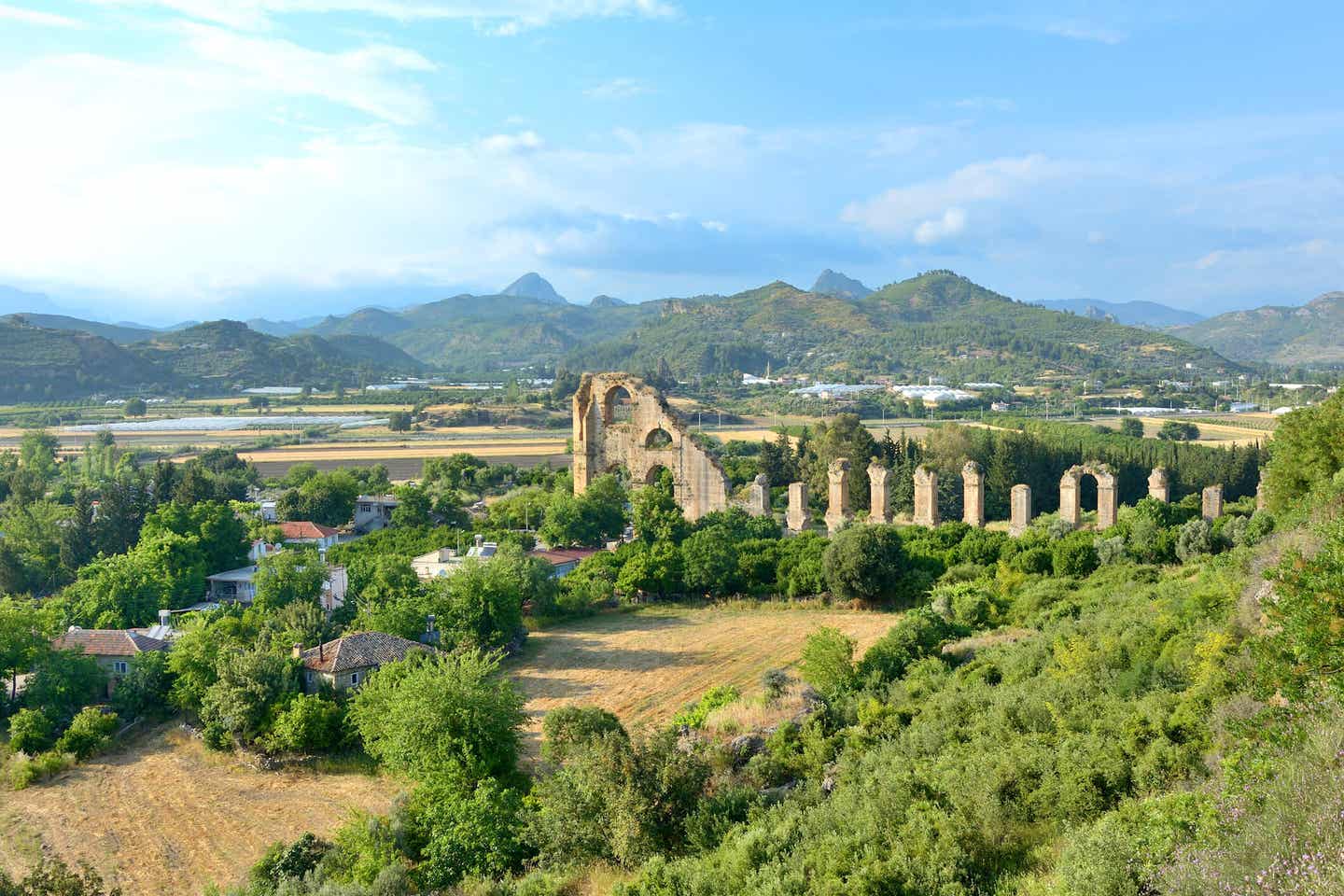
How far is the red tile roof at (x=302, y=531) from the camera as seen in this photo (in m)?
30.3

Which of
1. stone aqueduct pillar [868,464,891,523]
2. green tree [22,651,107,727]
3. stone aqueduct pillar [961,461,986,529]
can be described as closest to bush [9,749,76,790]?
green tree [22,651,107,727]

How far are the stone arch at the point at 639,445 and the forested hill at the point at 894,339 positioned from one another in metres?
80.5

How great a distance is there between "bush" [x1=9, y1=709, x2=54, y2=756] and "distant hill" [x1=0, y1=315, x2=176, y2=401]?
91.4 m

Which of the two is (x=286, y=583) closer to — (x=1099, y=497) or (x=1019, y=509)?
(x=1019, y=509)

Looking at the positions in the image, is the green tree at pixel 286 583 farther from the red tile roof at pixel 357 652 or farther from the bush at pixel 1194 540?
the bush at pixel 1194 540

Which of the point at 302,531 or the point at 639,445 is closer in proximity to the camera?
the point at 302,531

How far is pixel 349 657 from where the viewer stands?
698 inches

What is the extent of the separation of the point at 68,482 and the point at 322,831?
33691mm

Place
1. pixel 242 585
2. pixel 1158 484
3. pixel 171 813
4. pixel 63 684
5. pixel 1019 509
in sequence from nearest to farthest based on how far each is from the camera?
pixel 171 813, pixel 63 684, pixel 242 585, pixel 1019 509, pixel 1158 484

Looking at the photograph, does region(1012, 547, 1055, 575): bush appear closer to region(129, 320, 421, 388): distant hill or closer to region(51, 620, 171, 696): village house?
region(51, 620, 171, 696): village house

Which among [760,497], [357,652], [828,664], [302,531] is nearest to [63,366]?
[302,531]

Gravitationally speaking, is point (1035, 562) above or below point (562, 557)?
above

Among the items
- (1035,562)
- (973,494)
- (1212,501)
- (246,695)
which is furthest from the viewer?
(973,494)

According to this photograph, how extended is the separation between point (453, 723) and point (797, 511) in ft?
57.0
